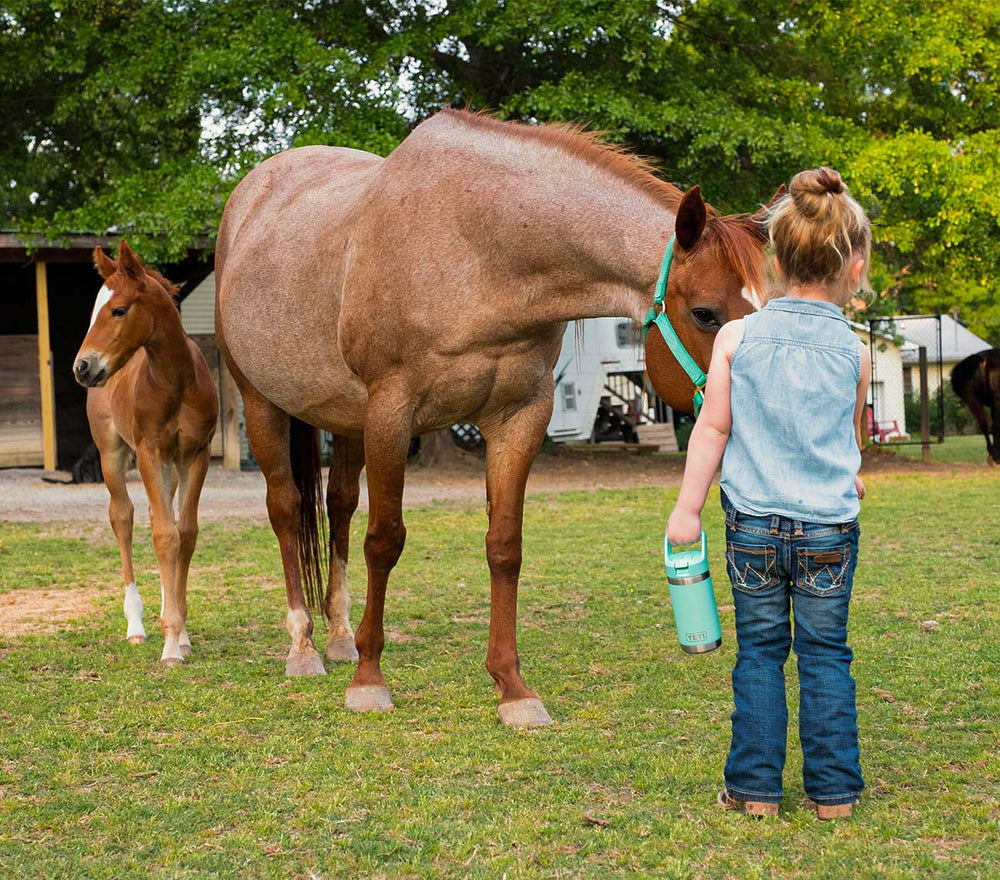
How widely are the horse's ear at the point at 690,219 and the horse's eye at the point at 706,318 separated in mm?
216

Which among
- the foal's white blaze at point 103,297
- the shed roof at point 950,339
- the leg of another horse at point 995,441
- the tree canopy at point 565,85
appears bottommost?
the leg of another horse at point 995,441

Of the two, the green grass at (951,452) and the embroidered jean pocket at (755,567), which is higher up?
the embroidered jean pocket at (755,567)

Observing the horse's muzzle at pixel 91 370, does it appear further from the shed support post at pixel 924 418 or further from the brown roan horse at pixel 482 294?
the shed support post at pixel 924 418

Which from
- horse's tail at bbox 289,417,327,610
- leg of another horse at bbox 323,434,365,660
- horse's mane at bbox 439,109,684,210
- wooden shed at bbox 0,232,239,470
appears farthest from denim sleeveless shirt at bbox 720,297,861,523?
wooden shed at bbox 0,232,239,470

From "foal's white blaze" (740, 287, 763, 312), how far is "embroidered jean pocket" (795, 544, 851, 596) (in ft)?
2.97

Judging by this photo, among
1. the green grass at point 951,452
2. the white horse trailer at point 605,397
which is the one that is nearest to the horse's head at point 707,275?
the green grass at point 951,452

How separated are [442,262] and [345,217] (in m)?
0.84

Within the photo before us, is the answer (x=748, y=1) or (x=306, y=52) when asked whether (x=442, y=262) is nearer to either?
(x=306, y=52)

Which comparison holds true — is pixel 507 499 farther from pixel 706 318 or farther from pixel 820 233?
pixel 820 233

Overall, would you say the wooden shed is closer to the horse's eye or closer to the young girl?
the horse's eye

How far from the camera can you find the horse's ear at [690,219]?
366cm

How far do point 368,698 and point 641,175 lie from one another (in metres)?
2.29

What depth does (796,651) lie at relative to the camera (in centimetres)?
313

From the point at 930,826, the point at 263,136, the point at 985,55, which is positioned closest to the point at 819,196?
the point at 930,826
